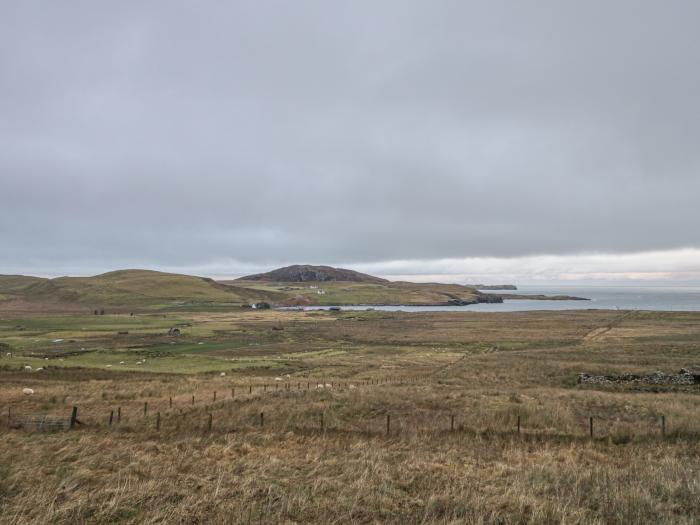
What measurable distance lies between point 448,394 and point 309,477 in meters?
17.0

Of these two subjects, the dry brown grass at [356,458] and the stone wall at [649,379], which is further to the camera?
the stone wall at [649,379]

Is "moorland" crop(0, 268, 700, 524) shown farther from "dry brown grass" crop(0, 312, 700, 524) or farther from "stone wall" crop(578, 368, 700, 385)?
"stone wall" crop(578, 368, 700, 385)

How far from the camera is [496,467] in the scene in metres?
12.9

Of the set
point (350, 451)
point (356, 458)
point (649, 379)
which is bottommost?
point (649, 379)

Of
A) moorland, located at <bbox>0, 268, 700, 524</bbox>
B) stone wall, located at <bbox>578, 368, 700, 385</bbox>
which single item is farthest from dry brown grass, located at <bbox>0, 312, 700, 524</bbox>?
stone wall, located at <bbox>578, 368, 700, 385</bbox>

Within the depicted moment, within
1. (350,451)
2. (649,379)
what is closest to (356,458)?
(350,451)

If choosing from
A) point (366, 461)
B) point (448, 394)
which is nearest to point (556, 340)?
point (448, 394)

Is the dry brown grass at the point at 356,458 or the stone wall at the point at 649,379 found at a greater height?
the dry brown grass at the point at 356,458

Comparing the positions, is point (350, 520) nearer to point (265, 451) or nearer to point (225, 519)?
point (225, 519)

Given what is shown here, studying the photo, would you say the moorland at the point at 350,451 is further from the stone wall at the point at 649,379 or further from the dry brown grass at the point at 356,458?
the stone wall at the point at 649,379

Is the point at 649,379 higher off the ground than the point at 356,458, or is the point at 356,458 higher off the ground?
the point at 356,458

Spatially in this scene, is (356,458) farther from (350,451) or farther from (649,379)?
(649,379)

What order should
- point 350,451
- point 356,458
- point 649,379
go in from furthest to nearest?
point 649,379, point 350,451, point 356,458

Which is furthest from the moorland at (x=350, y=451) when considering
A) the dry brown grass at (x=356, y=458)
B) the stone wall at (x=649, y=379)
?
the stone wall at (x=649, y=379)
